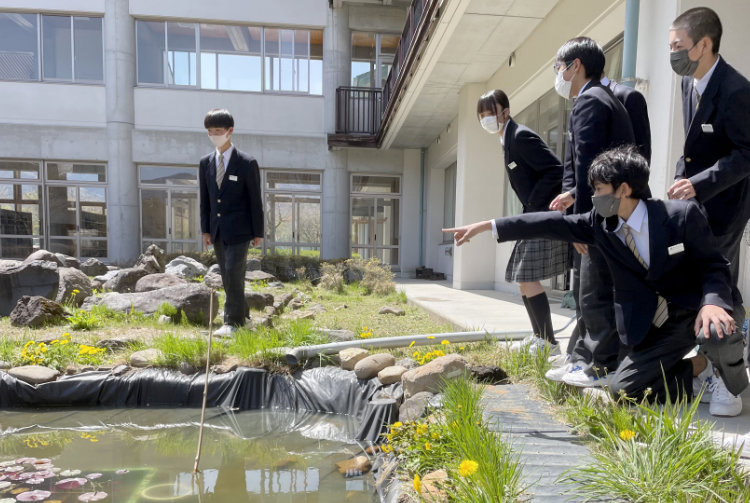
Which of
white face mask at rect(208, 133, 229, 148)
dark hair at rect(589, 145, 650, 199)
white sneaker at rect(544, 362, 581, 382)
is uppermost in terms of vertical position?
white face mask at rect(208, 133, 229, 148)

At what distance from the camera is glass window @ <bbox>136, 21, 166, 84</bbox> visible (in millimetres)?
11906

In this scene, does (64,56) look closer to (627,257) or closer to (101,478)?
(101,478)

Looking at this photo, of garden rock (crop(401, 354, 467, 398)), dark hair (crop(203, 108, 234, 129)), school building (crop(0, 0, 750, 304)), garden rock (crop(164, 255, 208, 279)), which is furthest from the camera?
school building (crop(0, 0, 750, 304))

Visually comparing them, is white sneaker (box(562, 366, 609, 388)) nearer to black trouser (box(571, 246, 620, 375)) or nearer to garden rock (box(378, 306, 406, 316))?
black trouser (box(571, 246, 620, 375))

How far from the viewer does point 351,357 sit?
311 cm

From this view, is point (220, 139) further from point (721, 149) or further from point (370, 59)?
point (370, 59)

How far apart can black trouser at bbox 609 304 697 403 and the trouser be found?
9.49 feet

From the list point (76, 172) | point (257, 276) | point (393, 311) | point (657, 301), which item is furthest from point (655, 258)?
point (76, 172)

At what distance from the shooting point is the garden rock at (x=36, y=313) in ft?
14.2

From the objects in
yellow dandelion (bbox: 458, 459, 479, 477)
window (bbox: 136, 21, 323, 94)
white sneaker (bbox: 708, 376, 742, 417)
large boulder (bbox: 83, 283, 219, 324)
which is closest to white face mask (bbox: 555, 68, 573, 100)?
white sneaker (bbox: 708, 376, 742, 417)

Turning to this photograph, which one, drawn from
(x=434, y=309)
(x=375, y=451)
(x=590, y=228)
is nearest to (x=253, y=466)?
(x=375, y=451)

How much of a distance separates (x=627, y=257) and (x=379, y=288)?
19.2ft

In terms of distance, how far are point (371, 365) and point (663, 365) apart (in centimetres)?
166

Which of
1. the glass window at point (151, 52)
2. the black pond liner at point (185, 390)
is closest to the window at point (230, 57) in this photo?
the glass window at point (151, 52)
